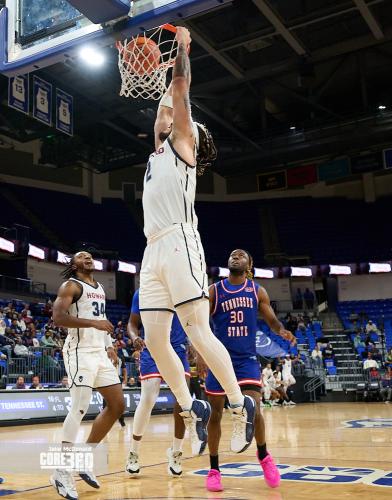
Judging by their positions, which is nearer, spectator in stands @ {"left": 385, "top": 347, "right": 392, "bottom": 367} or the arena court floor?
the arena court floor

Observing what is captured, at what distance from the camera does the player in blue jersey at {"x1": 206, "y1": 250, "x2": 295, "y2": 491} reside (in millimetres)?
5188

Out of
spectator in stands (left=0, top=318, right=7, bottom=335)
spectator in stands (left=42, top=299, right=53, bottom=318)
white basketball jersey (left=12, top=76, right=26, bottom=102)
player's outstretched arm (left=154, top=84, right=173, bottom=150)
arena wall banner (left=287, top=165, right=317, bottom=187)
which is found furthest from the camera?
arena wall banner (left=287, top=165, right=317, bottom=187)

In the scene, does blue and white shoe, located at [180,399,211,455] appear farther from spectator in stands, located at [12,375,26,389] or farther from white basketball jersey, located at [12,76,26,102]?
white basketball jersey, located at [12,76,26,102]

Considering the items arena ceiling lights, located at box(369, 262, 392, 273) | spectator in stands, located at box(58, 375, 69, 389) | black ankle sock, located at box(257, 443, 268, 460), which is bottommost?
black ankle sock, located at box(257, 443, 268, 460)

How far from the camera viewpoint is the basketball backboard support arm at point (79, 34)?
5078 millimetres

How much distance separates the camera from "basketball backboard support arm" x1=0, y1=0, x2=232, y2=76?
16.7 ft

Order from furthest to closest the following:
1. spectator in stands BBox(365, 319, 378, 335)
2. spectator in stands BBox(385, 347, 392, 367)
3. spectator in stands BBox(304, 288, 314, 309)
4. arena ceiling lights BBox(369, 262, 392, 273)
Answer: spectator in stands BBox(304, 288, 314, 309)
arena ceiling lights BBox(369, 262, 392, 273)
spectator in stands BBox(365, 319, 378, 335)
spectator in stands BBox(385, 347, 392, 367)

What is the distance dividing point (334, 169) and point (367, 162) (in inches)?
66.3

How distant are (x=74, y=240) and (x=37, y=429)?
61.4 ft

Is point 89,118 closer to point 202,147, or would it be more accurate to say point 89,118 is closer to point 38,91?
point 38,91

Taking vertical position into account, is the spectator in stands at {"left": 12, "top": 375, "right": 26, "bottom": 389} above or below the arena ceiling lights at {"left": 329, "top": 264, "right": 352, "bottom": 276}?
below

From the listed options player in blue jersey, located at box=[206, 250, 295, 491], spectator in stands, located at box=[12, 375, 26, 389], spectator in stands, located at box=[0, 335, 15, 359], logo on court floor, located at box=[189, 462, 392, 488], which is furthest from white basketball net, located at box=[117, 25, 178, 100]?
spectator in stands, located at box=[0, 335, 15, 359]

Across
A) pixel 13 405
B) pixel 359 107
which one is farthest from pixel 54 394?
pixel 359 107

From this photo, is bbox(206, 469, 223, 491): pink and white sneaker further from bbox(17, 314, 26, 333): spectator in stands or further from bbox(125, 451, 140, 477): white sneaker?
bbox(17, 314, 26, 333): spectator in stands
